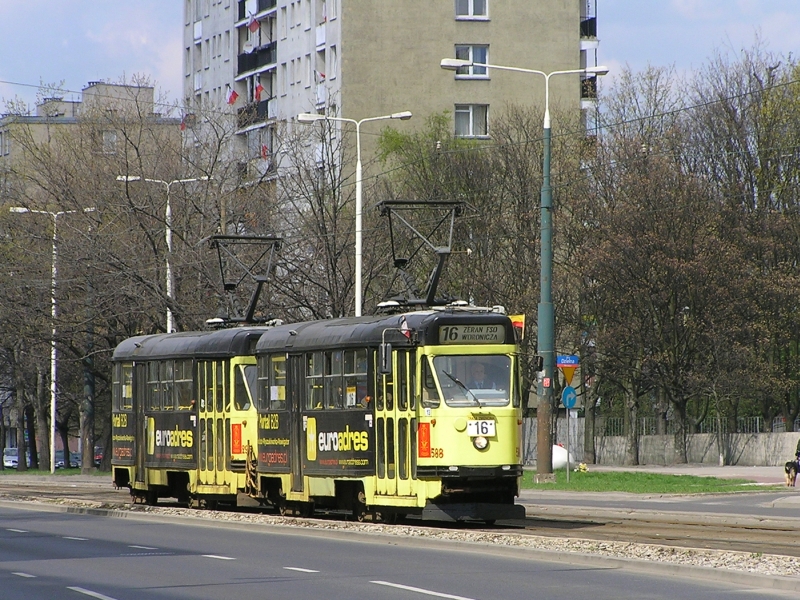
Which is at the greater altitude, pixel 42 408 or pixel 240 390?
pixel 240 390

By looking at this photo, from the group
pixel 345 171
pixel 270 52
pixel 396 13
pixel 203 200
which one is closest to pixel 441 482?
pixel 203 200

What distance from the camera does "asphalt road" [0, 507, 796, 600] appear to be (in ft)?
45.9

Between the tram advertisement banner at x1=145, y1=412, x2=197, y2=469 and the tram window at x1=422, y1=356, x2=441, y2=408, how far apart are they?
309 inches

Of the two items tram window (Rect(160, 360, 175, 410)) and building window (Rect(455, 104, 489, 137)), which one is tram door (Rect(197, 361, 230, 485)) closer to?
tram window (Rect(160, 360, 175, 410))

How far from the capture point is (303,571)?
16.1m

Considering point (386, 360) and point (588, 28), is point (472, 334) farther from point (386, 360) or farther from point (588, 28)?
point (588, 28)

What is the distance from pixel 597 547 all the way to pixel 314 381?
8446mm

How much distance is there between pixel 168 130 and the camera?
178 ft

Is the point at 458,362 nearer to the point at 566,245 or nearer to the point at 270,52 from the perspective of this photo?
the point at 566,245

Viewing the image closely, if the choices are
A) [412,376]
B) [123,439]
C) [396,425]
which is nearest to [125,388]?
[123,439]

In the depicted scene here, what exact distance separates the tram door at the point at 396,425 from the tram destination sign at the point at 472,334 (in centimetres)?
53

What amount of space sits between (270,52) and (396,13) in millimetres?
11306

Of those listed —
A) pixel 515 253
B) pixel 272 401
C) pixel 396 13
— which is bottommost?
pixel 272 401

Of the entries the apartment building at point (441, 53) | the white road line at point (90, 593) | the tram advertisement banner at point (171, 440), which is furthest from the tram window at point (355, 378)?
the apartment building at point (441, 53)
